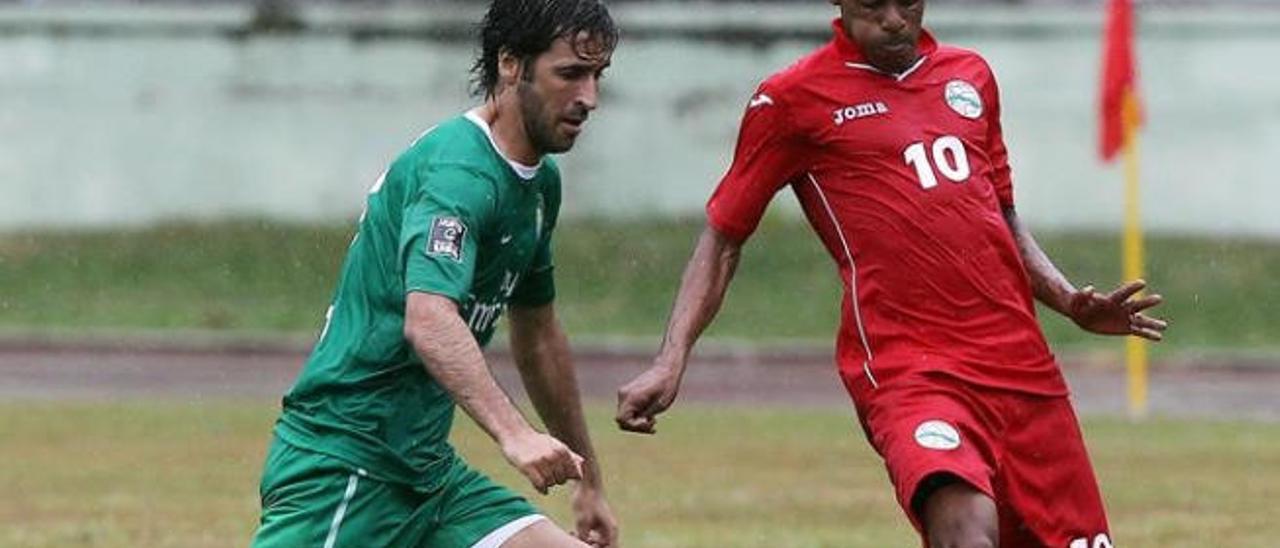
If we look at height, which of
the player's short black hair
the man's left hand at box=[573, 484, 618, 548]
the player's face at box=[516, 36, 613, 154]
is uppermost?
the player's short black hair

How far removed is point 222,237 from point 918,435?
947 inches

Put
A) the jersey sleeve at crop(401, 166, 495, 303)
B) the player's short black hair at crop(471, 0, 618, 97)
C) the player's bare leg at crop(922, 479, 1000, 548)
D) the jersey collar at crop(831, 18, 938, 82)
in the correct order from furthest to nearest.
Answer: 1. the jersey collar at crop(831, 18, 938, 82)
2. the player's bare leg at crop(922, 479, 1000, 548)
3. the player's short black hair at crop(471, 0, 618, 97)
4. the jersey sleeve at crop(401, 166, 495, 303)

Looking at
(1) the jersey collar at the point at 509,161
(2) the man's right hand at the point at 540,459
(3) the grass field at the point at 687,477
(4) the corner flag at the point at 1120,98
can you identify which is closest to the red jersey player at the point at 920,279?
(1) the jersey collar at the point at 509,161

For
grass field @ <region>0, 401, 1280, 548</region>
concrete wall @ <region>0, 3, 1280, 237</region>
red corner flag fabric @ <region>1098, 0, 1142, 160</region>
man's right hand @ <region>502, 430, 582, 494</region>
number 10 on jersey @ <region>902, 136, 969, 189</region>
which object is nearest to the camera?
man's right hand @ <region>502, 430, 582, 494</region>

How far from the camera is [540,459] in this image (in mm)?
6285

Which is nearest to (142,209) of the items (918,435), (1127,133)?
(1127,133)

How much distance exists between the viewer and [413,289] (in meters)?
6.51

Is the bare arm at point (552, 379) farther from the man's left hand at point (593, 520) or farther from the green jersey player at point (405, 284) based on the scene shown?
the green jersey player at point (405, 284)

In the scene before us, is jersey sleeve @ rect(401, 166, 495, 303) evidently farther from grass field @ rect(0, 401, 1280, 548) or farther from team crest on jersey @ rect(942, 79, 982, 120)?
grass field @ rect(0, 401, 1280, 548)

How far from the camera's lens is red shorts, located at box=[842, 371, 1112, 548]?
7.35 meters

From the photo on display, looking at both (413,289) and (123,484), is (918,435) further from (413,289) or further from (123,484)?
(123,484)

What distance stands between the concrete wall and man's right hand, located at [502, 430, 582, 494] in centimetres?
2425

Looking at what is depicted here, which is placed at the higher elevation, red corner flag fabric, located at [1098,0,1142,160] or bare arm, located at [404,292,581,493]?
bare arm, located at [404,292,581,493]

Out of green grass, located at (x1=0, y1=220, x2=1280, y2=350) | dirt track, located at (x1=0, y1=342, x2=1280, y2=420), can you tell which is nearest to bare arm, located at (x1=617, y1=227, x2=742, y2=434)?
dirt track, located at (x1=0, y1=342, x2=1280, y2=420)
